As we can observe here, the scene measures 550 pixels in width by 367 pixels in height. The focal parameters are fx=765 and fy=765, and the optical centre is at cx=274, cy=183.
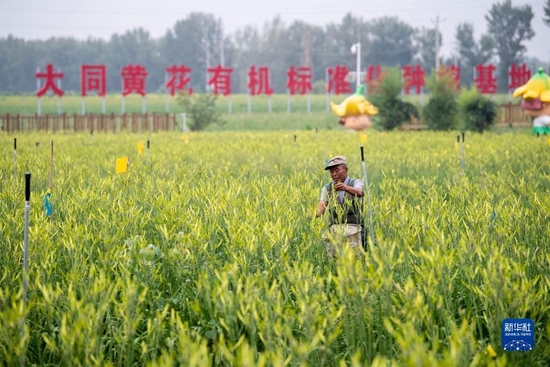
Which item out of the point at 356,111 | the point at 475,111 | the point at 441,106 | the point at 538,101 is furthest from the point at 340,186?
the point at 441,106

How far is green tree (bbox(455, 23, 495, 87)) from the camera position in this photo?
211ft

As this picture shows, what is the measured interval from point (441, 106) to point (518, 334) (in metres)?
24.3

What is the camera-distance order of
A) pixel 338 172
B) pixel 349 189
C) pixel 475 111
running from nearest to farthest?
pixel 349 189 < pixel 338 172 < pixel 475 111

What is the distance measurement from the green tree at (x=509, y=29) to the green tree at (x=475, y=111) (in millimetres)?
38912

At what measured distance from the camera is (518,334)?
3.06 metres

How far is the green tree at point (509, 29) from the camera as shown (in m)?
63.8

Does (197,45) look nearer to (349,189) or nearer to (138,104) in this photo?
(138,104)

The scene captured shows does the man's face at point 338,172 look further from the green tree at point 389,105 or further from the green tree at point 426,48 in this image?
the green tree at point 426,48

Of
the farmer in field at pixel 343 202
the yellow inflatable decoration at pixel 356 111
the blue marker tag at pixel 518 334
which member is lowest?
the blue marker tag at pixel 518 334

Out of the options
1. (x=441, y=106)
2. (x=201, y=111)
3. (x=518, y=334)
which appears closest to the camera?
(x=518, y=334)

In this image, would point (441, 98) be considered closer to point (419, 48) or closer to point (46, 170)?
point (46, 170)

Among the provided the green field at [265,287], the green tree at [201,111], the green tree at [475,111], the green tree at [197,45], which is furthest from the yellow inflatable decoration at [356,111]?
the green tree at [197,45]

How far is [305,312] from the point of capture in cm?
303

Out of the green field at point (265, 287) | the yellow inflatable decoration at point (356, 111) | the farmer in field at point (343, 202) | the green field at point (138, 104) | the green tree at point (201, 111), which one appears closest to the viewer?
the green field at point (265, 287)
